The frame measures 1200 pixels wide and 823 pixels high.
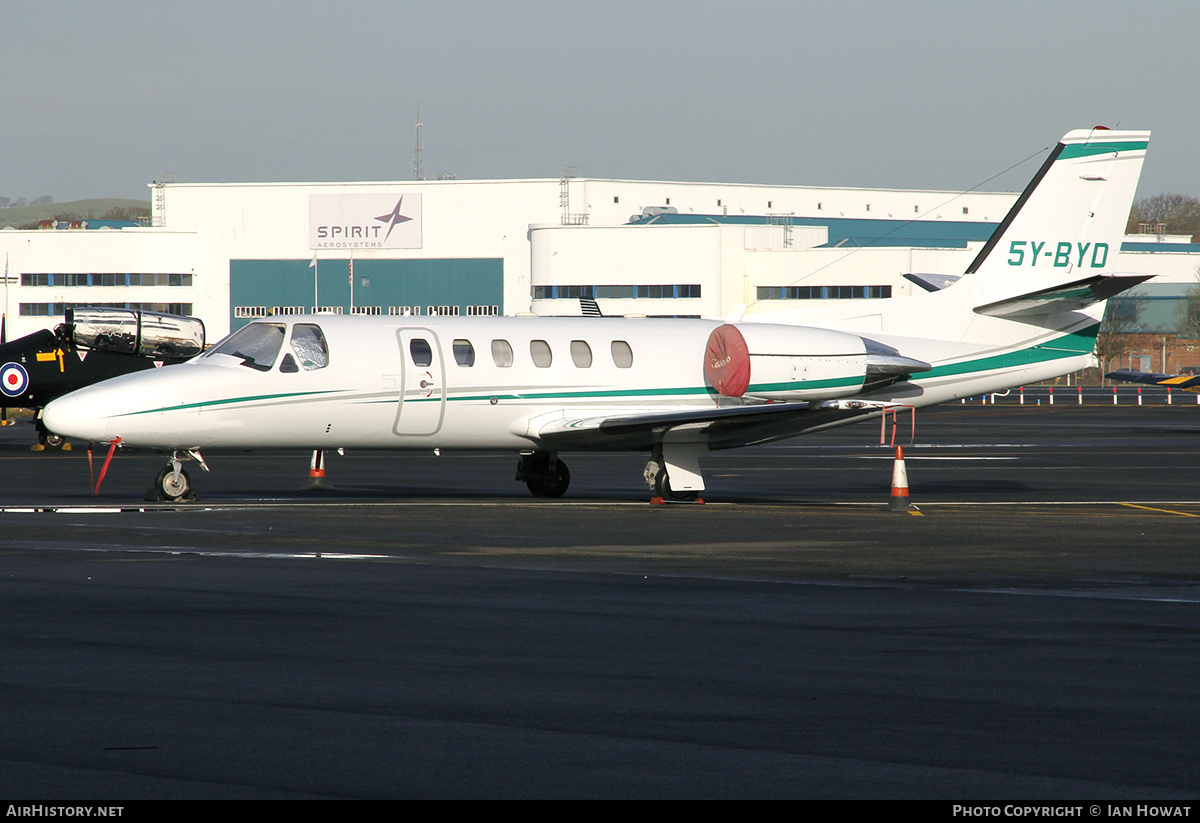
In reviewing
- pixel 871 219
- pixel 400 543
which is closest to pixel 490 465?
pixel 400 543

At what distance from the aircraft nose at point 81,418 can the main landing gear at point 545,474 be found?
22.4 ft

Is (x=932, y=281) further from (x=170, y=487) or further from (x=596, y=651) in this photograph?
(x=596, y=651)

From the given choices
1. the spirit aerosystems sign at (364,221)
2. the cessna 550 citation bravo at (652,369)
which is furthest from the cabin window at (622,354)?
the spirit aerosystems sign at (364,221)

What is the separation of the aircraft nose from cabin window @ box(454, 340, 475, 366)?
17.0 feet

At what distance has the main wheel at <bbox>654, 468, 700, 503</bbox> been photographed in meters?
22.1

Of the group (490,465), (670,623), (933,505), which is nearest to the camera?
(670,623)

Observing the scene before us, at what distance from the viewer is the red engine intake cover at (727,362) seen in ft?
73.8

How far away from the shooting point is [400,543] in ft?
52.7

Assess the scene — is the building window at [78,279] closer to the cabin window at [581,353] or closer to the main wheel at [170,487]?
the main wheel at [170,487]

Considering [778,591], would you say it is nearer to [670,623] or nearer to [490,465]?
[670,623]

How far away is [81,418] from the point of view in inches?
774

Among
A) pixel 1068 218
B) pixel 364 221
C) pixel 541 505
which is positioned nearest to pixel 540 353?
pixel 541 505

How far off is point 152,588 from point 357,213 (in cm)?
10263

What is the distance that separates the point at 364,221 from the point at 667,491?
9345cm
